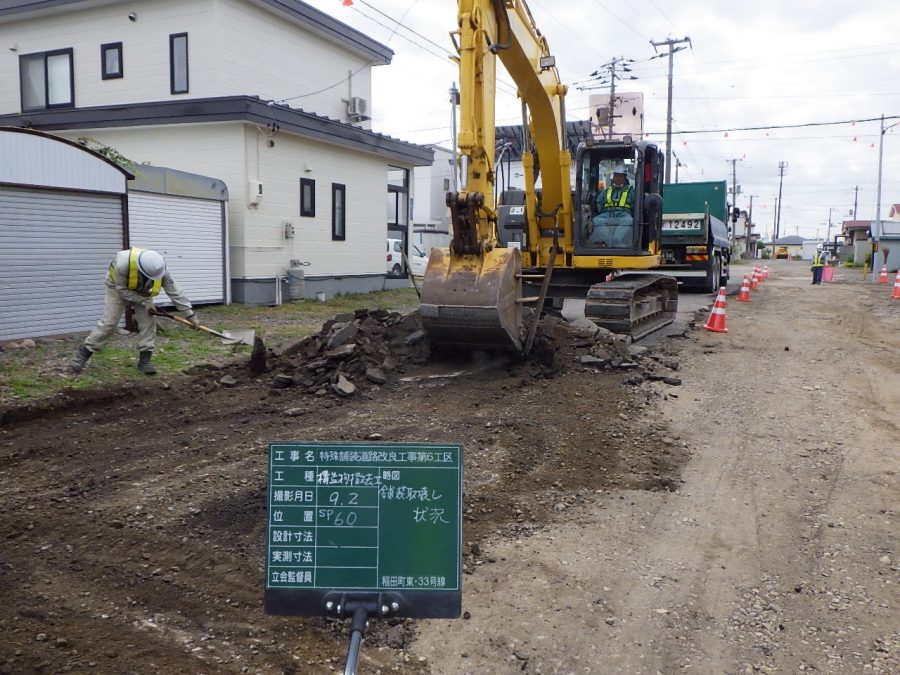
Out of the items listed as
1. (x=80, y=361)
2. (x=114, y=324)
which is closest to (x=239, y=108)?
(x=114, y=324)

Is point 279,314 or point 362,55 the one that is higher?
point 362,55

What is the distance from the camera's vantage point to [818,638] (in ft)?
11.7

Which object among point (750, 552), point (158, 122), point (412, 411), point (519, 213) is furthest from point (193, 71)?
point (750, 552)

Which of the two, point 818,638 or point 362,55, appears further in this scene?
point 362,55

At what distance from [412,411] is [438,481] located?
437cm

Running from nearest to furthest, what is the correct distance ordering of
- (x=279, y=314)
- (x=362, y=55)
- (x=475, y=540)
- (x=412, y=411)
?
(x=475, y=540)
(x=412, y=411)
(x=279, y=314)
(x=362, y=55)

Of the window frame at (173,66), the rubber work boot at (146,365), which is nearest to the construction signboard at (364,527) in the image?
the rubber work boot at (146,365)

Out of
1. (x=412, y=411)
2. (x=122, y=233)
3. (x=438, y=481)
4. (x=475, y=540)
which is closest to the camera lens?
(x=438, y=481)

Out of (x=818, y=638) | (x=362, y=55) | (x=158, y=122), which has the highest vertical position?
(x=362, y=55)

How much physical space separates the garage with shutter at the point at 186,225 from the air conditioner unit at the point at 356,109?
699cm

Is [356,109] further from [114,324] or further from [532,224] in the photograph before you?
[114,324]

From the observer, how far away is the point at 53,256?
10.7 m

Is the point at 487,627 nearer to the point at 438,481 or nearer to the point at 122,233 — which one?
the point at 438,481

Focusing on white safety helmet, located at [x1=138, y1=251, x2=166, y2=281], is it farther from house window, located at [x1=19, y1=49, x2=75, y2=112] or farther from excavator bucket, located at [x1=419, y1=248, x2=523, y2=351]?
house window, located at [x1=19, y1=49, x2=75, y2=112]
